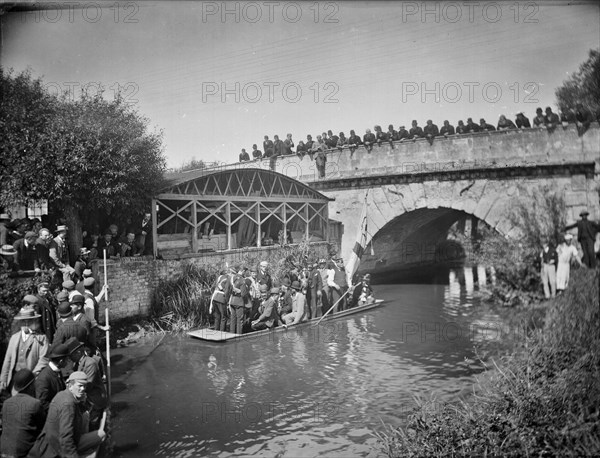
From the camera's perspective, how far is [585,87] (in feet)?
27.1

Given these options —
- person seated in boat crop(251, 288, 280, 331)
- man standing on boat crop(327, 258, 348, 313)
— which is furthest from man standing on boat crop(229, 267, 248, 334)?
man standing on boat crop(327, 258, 348, 313)

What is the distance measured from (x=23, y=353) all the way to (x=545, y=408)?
6805 millimetres

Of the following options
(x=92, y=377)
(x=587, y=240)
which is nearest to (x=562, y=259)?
(x=587, y=240)

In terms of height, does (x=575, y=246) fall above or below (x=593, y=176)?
below

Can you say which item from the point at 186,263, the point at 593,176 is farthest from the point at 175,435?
the point at 593,176

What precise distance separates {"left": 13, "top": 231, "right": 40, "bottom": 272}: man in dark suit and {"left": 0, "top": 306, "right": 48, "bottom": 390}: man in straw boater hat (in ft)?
13.6

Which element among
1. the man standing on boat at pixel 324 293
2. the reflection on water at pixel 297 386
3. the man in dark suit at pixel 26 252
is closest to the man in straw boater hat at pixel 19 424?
the reflection on water at pixel 297 386

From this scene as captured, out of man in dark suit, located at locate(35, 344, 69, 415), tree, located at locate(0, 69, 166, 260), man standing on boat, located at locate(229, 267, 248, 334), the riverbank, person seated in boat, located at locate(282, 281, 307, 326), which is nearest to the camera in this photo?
the riverbank

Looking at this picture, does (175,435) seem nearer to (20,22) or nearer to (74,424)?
(74,424)

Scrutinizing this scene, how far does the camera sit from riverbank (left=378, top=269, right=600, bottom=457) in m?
5.09

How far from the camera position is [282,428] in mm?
7578

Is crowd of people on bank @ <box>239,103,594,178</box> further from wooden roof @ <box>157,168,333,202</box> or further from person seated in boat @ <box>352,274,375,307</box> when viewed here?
person seated in boat @ <box>352,274,375,307</box>

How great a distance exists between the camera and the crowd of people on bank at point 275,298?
12.6 metres

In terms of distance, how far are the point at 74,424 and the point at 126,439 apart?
2.52 metres
